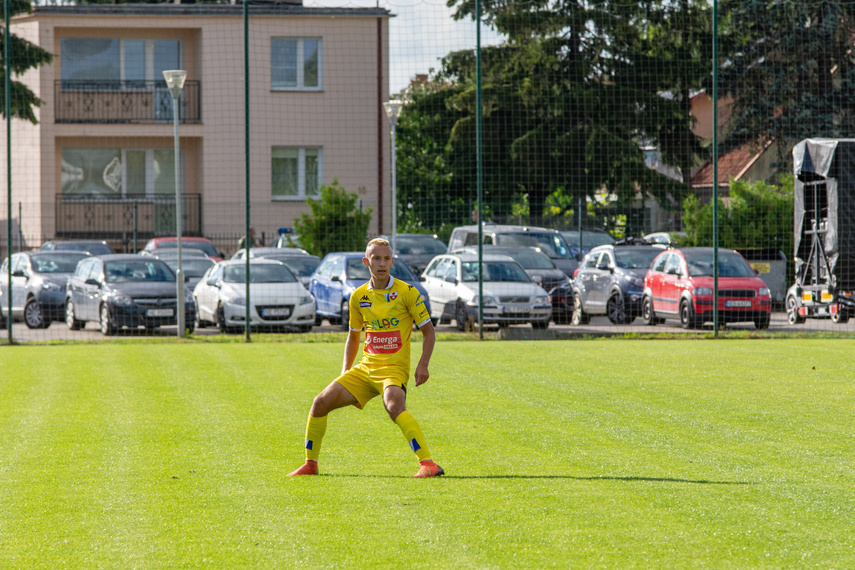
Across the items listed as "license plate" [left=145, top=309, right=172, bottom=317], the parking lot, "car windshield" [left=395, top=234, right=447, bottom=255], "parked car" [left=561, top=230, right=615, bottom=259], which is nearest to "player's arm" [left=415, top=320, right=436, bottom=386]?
the parking lot

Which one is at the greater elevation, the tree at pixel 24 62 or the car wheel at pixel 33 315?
the tree at pixel 24 62

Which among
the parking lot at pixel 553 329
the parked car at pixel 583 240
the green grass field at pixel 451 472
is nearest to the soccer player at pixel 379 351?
the green grass field at pixel 451 472

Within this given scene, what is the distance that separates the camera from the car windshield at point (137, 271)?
2284cm

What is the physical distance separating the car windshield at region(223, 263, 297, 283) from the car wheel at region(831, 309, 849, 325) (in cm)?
1065

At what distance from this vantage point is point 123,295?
2180cm

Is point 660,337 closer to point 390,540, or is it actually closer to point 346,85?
point 346,85

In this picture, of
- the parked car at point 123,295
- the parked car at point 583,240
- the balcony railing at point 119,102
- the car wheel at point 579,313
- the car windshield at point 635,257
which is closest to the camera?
the parked car at point 123,295

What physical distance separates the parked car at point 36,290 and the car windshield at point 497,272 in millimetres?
8428

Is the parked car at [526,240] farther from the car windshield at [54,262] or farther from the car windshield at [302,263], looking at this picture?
the car windshield at [54,262]

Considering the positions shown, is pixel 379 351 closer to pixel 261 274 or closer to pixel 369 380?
pixel 369 380

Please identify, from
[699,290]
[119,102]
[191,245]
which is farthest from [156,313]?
[119,102]

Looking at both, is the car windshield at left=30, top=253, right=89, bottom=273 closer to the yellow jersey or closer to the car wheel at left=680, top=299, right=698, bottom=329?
the car wheel at left=680, top=299, right=698, bottom=329

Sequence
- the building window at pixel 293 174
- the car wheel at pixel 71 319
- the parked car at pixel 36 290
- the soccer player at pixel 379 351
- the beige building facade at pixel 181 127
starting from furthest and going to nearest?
the building window at pixel 293 174 → the beige building facade at pixel 181 127 → the parked car at pixel 36 290 → the car wheel at pixel 71 319 → the soccer player at pixel 379 351

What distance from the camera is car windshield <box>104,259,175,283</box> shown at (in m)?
22.8
